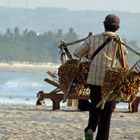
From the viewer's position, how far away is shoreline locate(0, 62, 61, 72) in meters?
175

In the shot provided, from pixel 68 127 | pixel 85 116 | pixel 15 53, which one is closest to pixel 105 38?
pixel 68 127

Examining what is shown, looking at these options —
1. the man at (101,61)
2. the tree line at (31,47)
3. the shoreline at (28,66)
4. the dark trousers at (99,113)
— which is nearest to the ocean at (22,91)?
the dark trousers at (99,113)

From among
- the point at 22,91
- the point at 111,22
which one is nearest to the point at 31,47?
the point at 22,91

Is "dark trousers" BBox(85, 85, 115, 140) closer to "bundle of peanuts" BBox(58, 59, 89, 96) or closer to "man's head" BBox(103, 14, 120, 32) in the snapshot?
"bundle of peanuts" BBox(58, 59, 89, 96)

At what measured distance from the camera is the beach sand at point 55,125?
10188 millimetres

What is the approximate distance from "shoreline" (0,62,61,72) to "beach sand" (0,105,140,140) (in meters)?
155

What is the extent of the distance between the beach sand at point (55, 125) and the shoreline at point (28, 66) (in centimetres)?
15544

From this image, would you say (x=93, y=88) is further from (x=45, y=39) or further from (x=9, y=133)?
(x=45, y=39)

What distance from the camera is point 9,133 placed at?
10297 mm

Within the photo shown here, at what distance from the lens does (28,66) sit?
183500 mm

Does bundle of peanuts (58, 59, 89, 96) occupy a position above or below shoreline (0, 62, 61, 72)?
below

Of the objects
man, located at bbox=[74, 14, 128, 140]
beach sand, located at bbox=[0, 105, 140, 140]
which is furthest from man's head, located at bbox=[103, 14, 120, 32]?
beach sand, located at bbox=[0, 105, 140, 140]

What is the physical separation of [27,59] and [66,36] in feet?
42.3

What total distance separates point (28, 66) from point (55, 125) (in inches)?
6769
